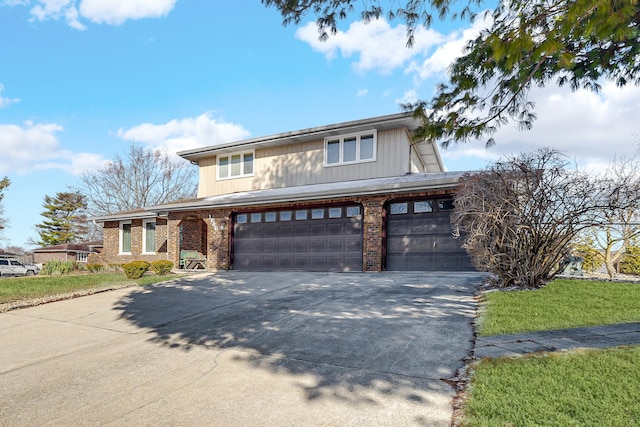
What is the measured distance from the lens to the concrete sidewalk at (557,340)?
158 inches

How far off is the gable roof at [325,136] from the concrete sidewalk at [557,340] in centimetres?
864

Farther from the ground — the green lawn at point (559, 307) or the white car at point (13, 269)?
the green lawn at point (559, 307)

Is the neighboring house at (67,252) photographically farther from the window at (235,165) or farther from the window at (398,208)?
the window at (398,208)

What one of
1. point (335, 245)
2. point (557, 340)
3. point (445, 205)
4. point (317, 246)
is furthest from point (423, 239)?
point (557, 340)

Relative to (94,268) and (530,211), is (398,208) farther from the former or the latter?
(94,268)

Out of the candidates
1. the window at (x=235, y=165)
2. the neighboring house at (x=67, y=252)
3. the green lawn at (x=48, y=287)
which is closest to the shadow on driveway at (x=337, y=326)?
the green lawn at (x=48, y=287)

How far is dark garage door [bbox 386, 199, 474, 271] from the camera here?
11148 millimetres

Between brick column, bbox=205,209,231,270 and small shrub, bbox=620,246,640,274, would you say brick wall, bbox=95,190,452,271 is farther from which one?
small shrub, bbox=620,246,640,274

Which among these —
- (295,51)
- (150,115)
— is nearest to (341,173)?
(295,51)

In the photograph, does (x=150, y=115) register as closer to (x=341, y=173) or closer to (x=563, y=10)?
(x=341, y=173)

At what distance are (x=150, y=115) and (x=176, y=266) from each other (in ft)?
38.7

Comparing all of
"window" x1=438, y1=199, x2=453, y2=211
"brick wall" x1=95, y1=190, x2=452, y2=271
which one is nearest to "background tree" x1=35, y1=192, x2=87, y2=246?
"brick wall" x1=95, y1=190, x2=452, y2=271

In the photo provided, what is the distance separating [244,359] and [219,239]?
442 inches

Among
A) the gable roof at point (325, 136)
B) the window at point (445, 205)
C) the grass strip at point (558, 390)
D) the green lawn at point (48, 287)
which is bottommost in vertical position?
the green lawn at point (48, 287)
